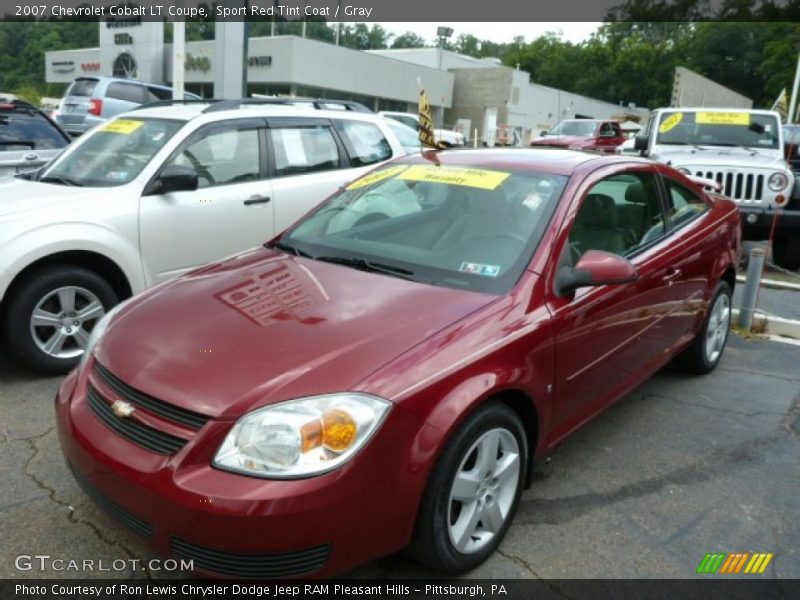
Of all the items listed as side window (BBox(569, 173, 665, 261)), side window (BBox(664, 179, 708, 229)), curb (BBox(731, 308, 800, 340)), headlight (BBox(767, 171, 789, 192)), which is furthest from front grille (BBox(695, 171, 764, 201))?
side window (BBox(569, 173, 665, 261))

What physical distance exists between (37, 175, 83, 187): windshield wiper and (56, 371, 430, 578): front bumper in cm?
302

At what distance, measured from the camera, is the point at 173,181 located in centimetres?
470

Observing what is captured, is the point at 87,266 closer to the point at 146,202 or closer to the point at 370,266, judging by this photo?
the point at 146,202

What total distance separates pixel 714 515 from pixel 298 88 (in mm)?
33744

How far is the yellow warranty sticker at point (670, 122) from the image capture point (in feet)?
31.9

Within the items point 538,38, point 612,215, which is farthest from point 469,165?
point 538,38

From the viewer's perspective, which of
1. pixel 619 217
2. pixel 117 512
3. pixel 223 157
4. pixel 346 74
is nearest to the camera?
pixel 117 512

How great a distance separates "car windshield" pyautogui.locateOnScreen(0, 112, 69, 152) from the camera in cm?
725

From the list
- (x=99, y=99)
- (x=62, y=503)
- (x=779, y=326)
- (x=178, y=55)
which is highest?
(x=178, y=55)

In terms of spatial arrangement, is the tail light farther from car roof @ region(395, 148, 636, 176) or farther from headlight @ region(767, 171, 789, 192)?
car roof @ region(395, 148, 636, 176)

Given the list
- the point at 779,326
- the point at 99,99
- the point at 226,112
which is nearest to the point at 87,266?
the point at 226,112

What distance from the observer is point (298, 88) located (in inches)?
1353

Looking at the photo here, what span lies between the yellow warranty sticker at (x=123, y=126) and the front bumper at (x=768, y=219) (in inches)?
263

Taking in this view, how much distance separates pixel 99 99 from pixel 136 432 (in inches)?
636
